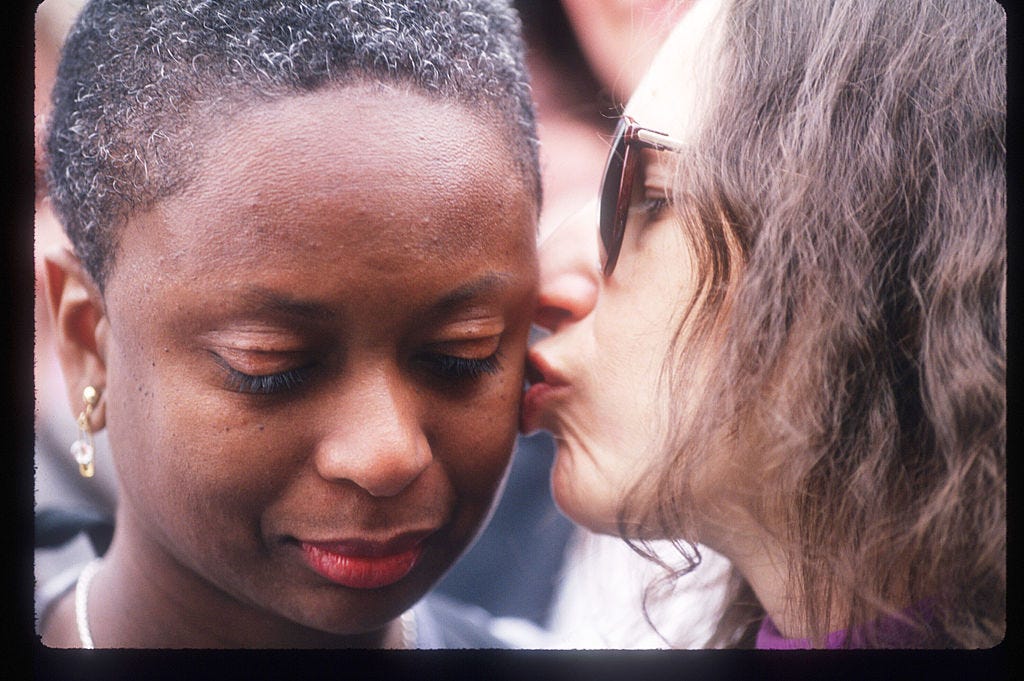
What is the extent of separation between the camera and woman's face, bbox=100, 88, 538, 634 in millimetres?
1092

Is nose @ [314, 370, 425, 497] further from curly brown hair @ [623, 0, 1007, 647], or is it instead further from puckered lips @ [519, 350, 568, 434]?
curly brown hair @ [623, 0, 1007, 647]

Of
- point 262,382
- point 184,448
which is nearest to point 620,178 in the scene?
point 262,382

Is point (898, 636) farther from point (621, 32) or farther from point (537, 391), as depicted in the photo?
point (621, 32)

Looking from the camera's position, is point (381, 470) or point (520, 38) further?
point (520, 38)

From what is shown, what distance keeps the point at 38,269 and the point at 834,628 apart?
118 centimetres

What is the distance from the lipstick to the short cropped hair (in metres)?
0.44

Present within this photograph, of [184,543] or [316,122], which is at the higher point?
[316,122]

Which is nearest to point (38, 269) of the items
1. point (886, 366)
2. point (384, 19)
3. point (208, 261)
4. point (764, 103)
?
point (208, 261)

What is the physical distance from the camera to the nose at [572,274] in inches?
49.3

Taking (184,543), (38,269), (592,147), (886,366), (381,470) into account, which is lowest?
(184,543)

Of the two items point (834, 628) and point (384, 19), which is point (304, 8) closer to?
point (384, 19)

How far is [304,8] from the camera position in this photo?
1121 millimetres

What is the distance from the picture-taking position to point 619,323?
1.22m

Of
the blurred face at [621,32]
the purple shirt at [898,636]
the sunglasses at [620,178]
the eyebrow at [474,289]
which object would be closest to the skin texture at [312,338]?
the eyebrow at [474,289]
